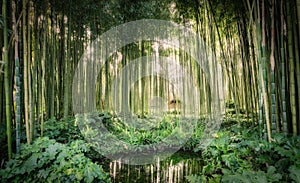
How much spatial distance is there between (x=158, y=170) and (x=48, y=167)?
1325mm

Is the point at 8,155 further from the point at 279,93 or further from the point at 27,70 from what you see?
the point at 279,93

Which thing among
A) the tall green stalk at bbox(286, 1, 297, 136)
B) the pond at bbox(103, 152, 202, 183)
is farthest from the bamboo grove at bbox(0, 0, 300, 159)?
the pond at bbox(103, 152, 202, 183)

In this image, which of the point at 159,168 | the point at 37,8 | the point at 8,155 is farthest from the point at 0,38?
the point at 159,168

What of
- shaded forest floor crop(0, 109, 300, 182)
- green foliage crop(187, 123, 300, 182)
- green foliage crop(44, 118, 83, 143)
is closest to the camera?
green foliage crop(187, 123, 300, 182)

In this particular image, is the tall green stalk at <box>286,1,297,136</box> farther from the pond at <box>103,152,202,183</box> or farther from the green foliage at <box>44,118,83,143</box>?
the green foliage at <box>44,118,83,143</box>

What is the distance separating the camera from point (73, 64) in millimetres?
4344

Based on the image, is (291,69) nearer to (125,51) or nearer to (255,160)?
(255,160)

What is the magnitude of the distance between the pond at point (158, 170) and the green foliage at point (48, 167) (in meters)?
0.44

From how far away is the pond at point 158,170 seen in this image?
7.91 ft

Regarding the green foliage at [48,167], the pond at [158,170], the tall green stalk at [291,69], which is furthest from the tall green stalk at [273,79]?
the green foliage at [48,167]

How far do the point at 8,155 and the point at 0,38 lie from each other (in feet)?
3.88

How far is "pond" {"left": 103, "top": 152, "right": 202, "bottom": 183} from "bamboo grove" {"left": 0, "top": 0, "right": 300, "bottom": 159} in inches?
40.0

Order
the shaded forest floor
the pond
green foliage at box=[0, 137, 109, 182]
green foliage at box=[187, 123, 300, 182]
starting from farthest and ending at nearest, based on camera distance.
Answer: the pond < green foliage at box=[0, 137, 109, 182] < the shaded forest floor < green foliage at box=[187, 123, 300, 182]

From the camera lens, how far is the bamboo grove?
6.56 feet
